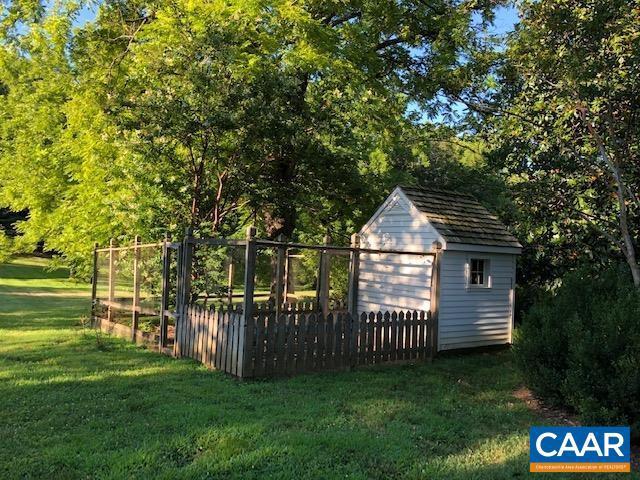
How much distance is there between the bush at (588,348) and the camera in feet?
18.2

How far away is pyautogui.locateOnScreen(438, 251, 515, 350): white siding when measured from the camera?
10.9 m

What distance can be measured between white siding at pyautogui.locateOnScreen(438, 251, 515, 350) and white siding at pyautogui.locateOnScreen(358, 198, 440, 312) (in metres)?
0.44

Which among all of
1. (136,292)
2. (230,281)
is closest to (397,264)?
(230,281)

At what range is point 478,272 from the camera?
461 inches

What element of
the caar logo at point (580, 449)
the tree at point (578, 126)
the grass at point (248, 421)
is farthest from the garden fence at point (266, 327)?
the caar logo at point (580, 449)

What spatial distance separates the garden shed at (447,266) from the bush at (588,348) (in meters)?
3.56

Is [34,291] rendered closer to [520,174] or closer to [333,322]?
[333,322]

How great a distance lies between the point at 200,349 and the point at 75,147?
840 cm

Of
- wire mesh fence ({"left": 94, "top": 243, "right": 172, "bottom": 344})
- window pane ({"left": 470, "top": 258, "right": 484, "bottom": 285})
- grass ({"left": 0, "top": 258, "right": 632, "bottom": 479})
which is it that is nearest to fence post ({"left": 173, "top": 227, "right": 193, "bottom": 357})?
grass ({"left": 0, "top": 258, "right": 632, "bottom": 479})

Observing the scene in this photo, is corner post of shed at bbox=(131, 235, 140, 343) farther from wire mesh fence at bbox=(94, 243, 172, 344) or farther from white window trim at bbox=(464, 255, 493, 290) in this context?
white window trim at bbox=(464, 255, 493, 290)

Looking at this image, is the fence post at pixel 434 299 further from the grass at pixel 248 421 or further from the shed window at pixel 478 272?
the shed window at pixel 478 272

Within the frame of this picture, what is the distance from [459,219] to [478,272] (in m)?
1.21

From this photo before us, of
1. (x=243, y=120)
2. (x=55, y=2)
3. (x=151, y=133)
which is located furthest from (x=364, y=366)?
(x=55, y=2)

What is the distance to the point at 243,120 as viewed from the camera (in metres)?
11.1
